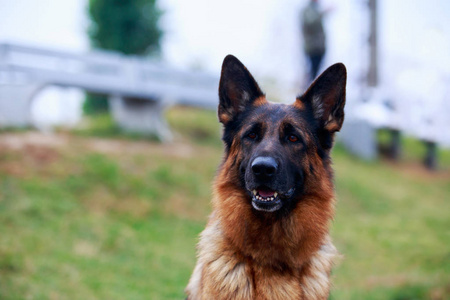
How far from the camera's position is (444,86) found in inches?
494

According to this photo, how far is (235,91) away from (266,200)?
116cm

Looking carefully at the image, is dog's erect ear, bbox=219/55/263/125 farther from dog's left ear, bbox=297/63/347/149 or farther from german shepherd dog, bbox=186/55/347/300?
dog's left ear, bbox=297/63/347/149

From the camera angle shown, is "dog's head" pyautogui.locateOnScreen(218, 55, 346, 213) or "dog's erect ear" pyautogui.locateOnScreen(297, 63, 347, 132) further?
"dog's erect ear" pyautogui.locateOnScreen(297, 63, 347, 132)

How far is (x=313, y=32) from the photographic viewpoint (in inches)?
414

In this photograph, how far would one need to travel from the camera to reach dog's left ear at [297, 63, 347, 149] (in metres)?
3.77

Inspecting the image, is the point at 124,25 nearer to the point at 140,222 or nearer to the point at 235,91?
the point at 140,222

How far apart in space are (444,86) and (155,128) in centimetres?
914

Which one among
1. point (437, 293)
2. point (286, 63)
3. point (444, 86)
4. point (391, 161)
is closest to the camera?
point (437, 293)

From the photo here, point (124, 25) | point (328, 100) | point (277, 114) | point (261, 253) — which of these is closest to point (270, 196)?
point (261, 253)

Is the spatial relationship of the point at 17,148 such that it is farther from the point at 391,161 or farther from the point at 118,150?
the point at 391,161

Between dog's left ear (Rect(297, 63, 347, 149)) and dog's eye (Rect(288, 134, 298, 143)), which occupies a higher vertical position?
dog's left ear (Rect(297, 63, 347, 149))

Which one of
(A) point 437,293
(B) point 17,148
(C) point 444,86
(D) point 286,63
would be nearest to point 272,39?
(D) point 286,63

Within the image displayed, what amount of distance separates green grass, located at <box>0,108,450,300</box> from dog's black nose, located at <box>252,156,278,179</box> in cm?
344

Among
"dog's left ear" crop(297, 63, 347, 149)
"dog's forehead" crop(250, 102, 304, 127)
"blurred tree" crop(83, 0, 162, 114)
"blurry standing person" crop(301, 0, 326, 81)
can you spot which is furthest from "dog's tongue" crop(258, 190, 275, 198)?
"blurred tree" crop(83, 0, 162, 114)
